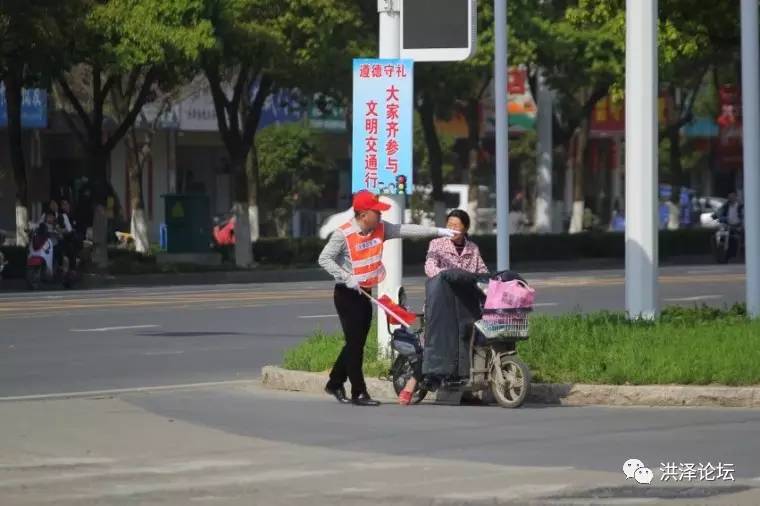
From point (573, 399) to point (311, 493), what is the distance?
457cm

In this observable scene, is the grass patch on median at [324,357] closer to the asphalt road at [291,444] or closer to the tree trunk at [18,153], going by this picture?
the asphalt road at [291,444]

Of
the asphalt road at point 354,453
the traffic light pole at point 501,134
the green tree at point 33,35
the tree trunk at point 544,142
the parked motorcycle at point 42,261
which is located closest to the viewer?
the asphalt road at point 354,453

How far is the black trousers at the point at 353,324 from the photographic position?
1342 cm

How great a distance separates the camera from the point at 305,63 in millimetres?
36688

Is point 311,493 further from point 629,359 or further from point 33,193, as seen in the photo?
point 33,193

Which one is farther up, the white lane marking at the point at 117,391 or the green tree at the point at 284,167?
the green tree at the point at 284,167

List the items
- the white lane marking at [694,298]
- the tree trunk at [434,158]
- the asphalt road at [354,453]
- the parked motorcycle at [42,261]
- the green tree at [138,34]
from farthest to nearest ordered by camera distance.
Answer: the tree trunk at [434,158] → the green tree at [138,34] → the parked motorcycle at [42,261] → the white lane marking at [694,298] → the asphalt road at [354,453]

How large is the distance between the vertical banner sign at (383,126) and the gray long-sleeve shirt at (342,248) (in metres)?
1.04

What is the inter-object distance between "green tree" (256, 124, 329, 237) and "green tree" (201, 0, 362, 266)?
50.2 feet

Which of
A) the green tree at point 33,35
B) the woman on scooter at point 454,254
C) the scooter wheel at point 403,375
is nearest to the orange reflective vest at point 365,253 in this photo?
the woman on scooter at point 454,254

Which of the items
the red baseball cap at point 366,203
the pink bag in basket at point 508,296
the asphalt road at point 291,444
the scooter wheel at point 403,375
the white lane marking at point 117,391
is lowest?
the white lane marking at point 117,391

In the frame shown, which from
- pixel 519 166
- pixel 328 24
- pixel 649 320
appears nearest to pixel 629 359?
pixel 649 320

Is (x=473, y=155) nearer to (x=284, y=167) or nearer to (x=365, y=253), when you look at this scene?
(x=284, y=167)

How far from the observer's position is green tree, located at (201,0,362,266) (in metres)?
35.2
